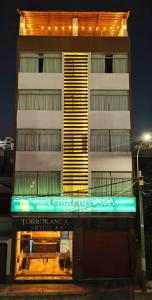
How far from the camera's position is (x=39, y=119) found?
2562 cm

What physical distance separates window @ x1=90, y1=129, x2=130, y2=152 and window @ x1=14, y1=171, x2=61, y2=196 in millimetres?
3776

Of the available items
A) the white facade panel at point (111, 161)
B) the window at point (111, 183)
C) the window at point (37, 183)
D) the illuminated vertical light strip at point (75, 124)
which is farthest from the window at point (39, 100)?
the window at point (111, 183)

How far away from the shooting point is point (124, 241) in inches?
958

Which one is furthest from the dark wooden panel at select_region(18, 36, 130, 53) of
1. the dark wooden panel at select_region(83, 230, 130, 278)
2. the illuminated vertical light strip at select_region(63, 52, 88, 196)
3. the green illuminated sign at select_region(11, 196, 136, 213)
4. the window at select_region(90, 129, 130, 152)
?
the dark wooden panel at select_region(83, 230, 130, 278)

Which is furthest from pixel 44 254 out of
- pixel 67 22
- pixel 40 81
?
pixel 67 22

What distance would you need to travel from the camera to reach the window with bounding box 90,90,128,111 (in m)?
26.0

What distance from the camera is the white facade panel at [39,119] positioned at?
25.5 metres

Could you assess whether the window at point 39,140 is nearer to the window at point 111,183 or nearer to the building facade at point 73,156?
the building facade at point 73,156

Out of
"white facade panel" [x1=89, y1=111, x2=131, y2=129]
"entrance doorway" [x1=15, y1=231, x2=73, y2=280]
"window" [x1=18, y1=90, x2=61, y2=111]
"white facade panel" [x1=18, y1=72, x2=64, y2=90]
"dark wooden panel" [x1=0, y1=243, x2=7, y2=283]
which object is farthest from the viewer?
"white facade panel" [x1=18, y1=72, x2=64, y2=90]

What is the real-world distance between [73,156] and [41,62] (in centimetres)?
827

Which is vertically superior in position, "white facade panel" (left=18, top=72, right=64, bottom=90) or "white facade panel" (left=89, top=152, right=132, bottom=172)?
"white facade panel" (left=18, top=72, right=64, bottom=90)

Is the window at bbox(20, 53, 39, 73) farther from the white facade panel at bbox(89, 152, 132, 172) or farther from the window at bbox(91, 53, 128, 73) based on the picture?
the white facade panel at bbox(89, 152, 132, 172)

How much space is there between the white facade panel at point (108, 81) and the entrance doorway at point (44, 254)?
11.7 meters

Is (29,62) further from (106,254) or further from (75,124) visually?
(106,254)
